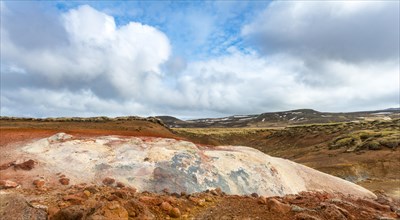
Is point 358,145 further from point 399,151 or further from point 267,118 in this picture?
point 267,118

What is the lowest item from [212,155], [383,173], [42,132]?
[383,173]

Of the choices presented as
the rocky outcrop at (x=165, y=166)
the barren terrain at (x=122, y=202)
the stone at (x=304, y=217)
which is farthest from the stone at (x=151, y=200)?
the stone at (x=304, y=217)

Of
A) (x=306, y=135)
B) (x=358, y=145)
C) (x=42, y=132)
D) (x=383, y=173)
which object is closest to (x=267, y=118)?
(x=306, y=135)

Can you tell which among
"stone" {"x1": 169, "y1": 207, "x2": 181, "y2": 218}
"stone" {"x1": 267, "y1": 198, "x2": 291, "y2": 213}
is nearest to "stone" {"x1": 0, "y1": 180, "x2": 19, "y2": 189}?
"stone" {"x1": 169, "y1": 207, "x2": 181, "y2": 218}

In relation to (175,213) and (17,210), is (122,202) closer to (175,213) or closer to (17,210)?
(175,213)

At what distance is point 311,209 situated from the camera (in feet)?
30.8

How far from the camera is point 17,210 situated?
7.61m

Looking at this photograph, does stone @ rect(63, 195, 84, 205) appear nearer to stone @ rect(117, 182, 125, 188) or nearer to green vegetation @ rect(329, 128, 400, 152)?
stone @ rect(117, 182, 125, 188)

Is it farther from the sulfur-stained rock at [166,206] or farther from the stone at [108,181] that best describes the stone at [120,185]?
the sulfur-stained rock at [166,206]

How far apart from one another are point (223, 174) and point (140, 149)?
3.87 m

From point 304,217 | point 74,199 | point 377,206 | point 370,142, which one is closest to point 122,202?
point 74,199

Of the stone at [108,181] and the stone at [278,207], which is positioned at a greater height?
the stone at [108,181]

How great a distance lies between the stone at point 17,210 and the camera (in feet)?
24.6

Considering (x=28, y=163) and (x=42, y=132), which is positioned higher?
(x=42, y=132)
